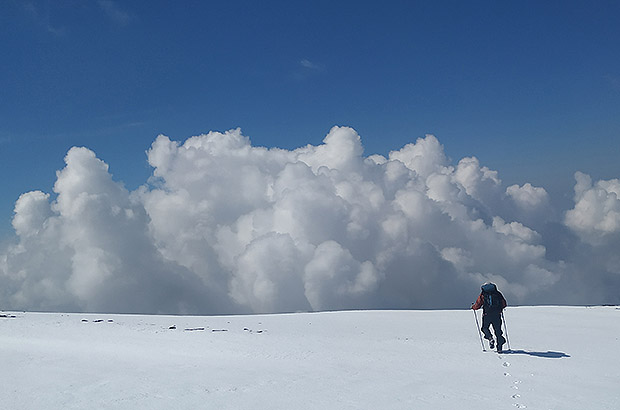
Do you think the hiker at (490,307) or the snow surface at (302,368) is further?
the hiker at (490,307)

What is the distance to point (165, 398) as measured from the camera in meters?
7.79

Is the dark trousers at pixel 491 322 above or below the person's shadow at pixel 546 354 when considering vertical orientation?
above

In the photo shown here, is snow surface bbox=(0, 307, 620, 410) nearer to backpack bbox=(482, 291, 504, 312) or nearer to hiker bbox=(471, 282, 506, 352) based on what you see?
hiker bbox=(471, 282, 506, 352)

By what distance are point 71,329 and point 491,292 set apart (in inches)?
501

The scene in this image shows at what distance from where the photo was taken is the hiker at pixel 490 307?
44.4 feet

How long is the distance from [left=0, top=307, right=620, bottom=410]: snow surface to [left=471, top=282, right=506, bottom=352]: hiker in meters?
0.65

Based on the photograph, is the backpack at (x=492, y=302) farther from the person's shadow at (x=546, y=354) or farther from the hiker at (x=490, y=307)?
the person's shadow at (x=546, y=354)

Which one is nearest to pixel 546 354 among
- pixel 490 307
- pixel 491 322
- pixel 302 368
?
pixel 491 322

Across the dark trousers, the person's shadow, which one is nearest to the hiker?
the dark trousers

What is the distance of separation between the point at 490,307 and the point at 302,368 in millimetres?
6349

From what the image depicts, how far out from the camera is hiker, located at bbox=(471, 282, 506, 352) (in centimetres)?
1353

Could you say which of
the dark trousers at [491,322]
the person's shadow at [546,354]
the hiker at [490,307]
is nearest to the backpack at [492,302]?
the hiker at [490,307]

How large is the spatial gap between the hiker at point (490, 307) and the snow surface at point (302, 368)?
0.65 metres

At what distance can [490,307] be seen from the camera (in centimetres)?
1382
